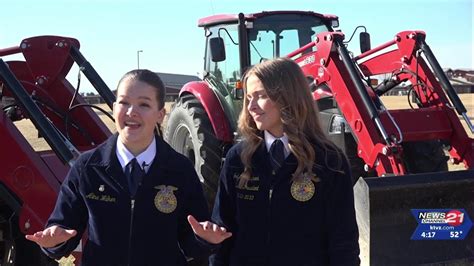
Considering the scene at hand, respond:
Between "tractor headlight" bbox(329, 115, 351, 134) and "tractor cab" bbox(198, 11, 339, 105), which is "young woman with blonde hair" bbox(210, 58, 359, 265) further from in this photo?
"tractor cab" bbox(198, 11, 339, 105)

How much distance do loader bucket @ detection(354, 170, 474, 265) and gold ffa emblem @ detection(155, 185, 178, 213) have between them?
2.29 meters

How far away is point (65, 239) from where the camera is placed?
7.27 feet

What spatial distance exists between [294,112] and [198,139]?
12.4 ft

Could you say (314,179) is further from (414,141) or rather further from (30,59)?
(414,141)

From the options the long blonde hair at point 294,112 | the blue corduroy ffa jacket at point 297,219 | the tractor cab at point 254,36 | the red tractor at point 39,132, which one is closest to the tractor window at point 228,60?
the tractor cab at point 254,36

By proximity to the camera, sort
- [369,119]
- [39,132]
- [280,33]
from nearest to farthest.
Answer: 1. [39,132]
2. [369,119]
3. [280,33]

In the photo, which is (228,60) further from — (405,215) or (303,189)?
(303,189)

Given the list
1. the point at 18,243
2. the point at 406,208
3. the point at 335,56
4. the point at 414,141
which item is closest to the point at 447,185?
the point at 406,208

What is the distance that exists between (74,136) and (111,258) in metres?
2.58

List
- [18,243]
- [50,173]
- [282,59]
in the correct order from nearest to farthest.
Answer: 1. [282,59]
2. [50,173]
3. [18,243]

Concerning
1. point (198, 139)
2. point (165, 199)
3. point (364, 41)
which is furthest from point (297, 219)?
point (364, 41)

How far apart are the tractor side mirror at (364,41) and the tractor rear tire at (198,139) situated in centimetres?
208

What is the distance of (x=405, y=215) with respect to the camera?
173 inches

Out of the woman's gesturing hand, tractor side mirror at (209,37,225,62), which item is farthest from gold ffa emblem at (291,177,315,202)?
tractor side mirror at (209,37,225,62)
